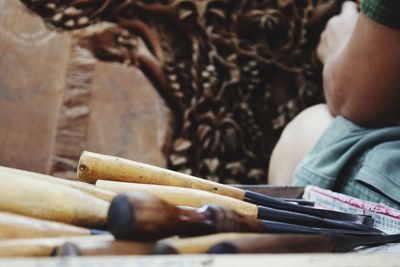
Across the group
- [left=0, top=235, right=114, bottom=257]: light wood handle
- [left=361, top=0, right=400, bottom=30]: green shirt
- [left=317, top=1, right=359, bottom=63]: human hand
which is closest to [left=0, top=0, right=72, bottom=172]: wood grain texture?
[left=317, top=1, right=359, bottom=63]: human hand

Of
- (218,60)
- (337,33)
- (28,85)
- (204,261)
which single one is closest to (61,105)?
(28,85)

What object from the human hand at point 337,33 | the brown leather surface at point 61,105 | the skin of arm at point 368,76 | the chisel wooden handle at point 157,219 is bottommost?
the brown leather surface at point 61,105

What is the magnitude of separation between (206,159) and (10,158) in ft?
2.46

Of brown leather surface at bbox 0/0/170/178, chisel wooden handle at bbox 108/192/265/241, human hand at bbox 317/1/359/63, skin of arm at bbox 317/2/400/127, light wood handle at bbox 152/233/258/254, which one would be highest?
human hand at bbox 317/1/359/63

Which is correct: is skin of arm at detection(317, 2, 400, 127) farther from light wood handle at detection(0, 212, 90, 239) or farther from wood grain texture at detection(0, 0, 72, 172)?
wood grain texture at detection(0, 0, 72, 172)

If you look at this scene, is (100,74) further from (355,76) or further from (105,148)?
(355,76)

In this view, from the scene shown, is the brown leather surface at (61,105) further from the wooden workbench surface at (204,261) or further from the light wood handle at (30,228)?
the wooden workbench surface at (204,261)

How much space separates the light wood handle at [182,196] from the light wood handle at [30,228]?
0.16m

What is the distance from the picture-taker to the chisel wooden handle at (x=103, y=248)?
36 centimetres

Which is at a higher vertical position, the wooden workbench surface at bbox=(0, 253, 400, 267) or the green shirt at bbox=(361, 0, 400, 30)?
the green shirt at bbox=(361, 0, 400, 30)

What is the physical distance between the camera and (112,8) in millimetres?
1844

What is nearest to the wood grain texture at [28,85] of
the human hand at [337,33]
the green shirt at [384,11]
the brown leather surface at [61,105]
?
the brown leather surface at [61,105]

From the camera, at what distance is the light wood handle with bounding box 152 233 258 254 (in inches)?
15.0

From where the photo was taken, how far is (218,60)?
198 centimetres
